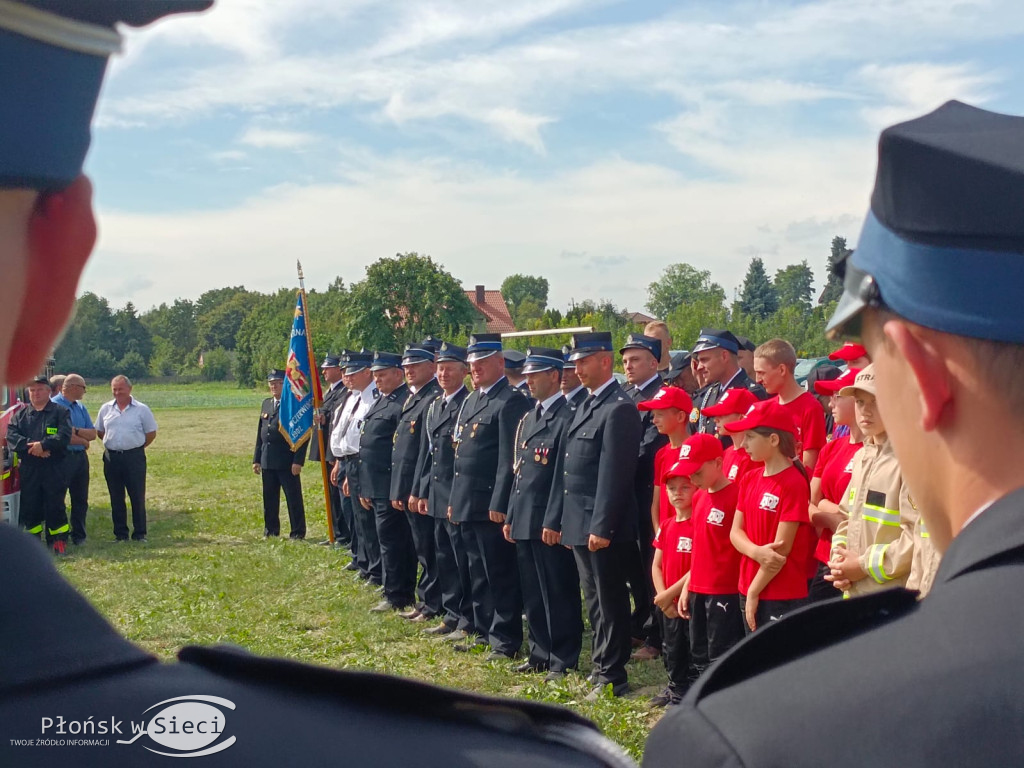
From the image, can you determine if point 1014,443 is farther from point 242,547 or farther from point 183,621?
point 242,547

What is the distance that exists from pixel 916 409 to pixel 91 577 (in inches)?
407

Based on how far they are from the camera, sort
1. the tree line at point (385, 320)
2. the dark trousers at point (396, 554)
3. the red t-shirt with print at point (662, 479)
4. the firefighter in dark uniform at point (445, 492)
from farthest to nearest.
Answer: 1. the tree line at point (385, 320)
2. the dark trousers at point (396, 554)
3. the firefighter in dark uniform at point (445, 492)
4. the red t-shirt with print at point (662, 479)

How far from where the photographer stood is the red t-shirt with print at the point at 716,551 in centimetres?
498

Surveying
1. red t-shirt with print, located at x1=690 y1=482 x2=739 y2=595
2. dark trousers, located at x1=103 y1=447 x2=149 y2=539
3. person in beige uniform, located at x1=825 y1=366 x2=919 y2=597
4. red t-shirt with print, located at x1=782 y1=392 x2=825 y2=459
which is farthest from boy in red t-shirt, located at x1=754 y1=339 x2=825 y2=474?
dark trousers, located at x1=103 y1=447 x2=149 y2=539

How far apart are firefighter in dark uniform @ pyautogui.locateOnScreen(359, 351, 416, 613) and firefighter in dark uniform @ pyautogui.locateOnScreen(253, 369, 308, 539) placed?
9.27ft

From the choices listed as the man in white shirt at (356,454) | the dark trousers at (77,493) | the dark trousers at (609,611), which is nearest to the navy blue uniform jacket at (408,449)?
the man in white shirt at (356,454)

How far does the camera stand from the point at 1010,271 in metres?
1.01

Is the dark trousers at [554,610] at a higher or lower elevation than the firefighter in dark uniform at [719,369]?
lower

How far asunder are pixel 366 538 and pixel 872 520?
6695mm

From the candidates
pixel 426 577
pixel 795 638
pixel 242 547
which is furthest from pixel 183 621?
pixel 795 638

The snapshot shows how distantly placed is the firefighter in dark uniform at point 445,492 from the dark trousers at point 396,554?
1.81 feet

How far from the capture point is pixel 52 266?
633 mm

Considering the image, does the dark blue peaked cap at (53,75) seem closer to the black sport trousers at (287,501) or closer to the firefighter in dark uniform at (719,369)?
the firefighter in dark uniform at (719,369)

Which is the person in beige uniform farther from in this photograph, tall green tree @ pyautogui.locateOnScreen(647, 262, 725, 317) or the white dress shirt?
tall green tree @ pyautogui.locateOnScreen(647, 262, 725, 317)
